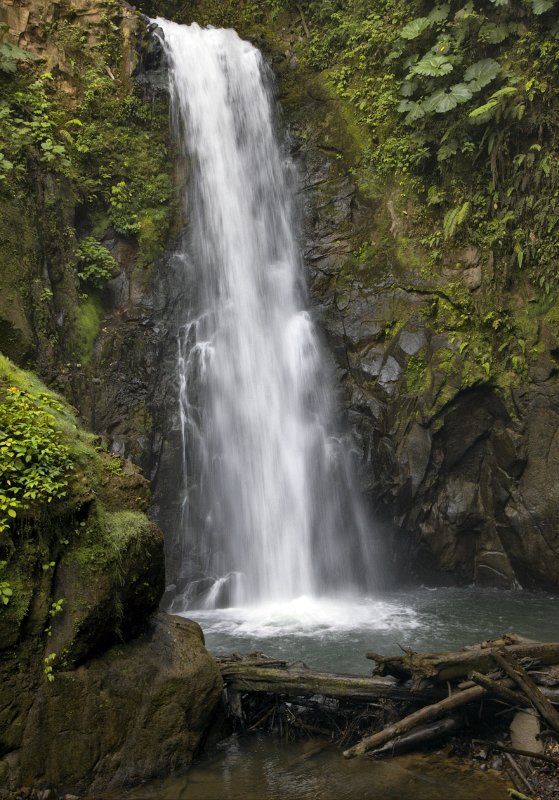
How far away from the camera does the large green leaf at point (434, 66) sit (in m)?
12.5

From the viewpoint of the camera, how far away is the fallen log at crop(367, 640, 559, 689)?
539 cm

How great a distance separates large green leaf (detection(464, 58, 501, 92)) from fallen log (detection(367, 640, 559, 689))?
436 inches

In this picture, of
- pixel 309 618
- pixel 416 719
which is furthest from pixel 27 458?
pixel 309 618

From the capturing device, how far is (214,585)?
432 inches

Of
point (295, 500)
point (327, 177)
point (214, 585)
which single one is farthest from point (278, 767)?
point (327, 177)

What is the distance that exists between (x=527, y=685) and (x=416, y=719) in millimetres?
987

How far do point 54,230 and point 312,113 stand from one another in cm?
796

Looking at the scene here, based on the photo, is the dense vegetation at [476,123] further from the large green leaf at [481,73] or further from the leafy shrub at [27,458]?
the leafy shrub at [27,458]

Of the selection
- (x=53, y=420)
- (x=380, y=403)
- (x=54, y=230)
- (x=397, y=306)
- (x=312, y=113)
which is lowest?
(x=53, y=420)

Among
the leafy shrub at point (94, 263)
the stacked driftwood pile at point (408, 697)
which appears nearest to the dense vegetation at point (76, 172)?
the leafy shrub at point (94, 263)

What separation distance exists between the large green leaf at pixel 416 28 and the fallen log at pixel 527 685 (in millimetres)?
12930

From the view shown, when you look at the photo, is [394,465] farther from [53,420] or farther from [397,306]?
[53,420]

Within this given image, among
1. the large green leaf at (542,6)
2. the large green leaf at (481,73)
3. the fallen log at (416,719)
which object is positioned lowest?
the fallen log at (416,719)

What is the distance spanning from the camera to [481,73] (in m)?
12.5
